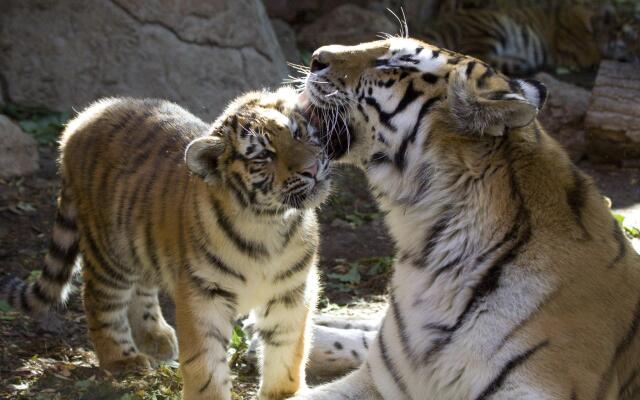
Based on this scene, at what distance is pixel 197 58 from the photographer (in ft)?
20.7

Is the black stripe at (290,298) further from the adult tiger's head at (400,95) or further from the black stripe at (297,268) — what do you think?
the adult tiger's head at (400,95)

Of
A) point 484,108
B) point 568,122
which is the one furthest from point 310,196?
point 568,122

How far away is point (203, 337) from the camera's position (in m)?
3.25

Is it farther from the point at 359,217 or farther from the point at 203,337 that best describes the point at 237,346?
the point at 359,217

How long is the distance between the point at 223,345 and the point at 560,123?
3918 mm

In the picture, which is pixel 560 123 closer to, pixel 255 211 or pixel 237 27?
pixel 237 27

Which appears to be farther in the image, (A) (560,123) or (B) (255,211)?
(A) (560,123)

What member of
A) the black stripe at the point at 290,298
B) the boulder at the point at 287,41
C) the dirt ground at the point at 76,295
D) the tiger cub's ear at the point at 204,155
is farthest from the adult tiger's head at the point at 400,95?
the boulder at the point at 287,41

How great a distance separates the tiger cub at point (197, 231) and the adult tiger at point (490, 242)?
0.41 metres

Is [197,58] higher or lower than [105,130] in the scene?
lower

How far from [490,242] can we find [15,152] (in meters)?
3.62

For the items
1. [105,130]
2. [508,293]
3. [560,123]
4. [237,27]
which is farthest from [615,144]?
[508,293]

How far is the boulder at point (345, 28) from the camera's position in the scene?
7.70 m

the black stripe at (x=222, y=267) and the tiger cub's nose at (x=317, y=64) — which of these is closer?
the tiger cub's nose at (x=317, y=64)
